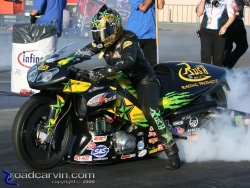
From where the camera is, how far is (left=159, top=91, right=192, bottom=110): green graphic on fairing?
6832mm

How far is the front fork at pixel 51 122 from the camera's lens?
607 centimetres

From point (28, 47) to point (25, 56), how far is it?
160 millimetres

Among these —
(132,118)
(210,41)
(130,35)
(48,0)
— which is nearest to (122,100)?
(132,118)

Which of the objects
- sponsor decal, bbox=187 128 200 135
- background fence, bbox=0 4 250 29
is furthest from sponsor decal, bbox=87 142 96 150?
background fence, bbox=0 4 250 29

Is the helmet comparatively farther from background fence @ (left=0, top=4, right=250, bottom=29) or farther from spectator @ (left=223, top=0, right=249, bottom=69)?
background fence @ (left=0, top=4, right=250, bottom=29)

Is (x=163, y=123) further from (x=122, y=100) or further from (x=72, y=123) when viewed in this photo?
(x=72, y=123)

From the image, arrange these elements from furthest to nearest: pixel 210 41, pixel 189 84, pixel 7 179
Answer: pixel 210 41
pixel 189 84
pixel 7 179

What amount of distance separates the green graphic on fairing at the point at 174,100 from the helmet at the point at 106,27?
0.90m

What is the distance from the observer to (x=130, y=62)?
620cm

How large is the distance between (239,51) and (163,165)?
4.87 meters

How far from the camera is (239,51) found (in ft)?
36.3

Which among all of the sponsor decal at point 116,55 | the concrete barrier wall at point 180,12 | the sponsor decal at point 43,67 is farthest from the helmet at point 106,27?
the concrete barrier wall at point 180,12

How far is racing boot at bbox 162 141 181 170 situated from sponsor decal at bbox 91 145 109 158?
1.86 feet

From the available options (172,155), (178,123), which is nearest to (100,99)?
(172,155)
